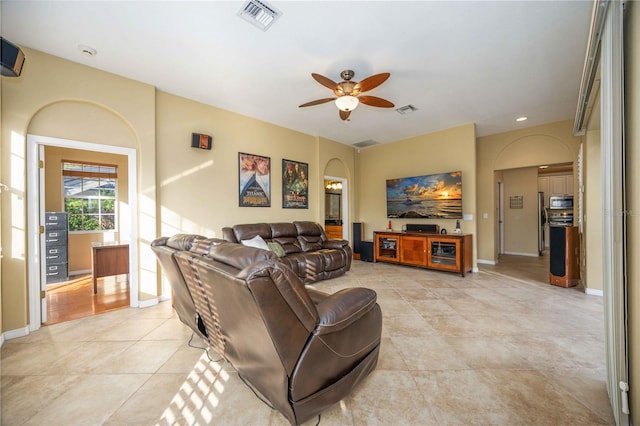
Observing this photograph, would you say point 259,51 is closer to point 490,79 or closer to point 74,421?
point 490,79

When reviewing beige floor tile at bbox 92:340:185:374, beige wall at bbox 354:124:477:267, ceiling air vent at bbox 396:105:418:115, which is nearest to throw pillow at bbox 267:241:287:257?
beige floor tile at bbox 92:340:185:374

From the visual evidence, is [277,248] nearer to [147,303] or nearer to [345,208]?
[147,303]

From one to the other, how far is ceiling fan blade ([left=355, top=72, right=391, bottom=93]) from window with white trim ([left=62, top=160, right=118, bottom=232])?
215 inches

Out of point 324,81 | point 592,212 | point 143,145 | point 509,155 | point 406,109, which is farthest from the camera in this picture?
point 509,155

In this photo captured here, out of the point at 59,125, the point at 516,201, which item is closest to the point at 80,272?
the point at 59,125

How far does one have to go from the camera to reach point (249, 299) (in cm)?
104

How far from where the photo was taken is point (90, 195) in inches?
198

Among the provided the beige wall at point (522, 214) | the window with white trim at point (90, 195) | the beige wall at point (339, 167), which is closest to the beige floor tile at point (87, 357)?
the window with white trim at point (90, 195)

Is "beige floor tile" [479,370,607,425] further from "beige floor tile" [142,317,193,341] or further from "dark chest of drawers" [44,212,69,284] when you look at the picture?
"dark chest of drawers" [44,212,69,284]

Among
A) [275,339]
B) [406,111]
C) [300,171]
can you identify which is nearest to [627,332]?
[275,339]

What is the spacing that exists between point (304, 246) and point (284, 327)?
361 cm

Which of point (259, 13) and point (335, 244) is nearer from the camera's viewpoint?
point (259, 13)

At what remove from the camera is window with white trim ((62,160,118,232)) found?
4.79 metres

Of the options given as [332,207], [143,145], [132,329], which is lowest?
[132,329]
